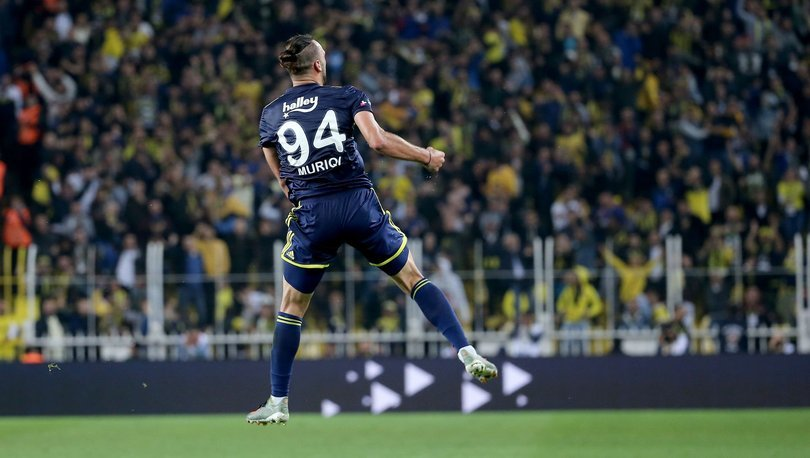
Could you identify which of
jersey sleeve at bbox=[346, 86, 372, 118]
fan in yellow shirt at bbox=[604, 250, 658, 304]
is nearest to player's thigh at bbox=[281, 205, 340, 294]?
jersey sleeve at bbox=[346, 86, 372, 118]

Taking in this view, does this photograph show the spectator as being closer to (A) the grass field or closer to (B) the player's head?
(A) the grass field

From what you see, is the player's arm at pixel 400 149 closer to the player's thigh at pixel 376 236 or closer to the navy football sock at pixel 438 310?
the player's thigh at pixel 376 236

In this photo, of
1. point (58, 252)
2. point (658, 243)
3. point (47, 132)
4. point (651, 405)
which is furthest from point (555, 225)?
point (47, 132)

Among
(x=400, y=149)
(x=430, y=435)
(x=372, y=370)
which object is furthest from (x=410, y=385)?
(x=400, y=149)

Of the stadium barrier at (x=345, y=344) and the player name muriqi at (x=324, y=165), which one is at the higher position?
the player name muriqi at (x=324, y=165)

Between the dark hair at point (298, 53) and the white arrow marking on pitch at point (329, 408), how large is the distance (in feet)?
20.5

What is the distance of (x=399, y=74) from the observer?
813 inches

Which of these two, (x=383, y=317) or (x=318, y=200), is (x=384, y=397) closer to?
(x=383, y=317)

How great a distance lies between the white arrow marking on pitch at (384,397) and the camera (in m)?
14.2

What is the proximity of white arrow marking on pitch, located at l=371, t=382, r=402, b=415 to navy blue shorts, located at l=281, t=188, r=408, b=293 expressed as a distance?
5.53 metres

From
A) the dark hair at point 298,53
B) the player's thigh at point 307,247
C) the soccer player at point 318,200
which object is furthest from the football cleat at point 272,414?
the dark hair at point 298,53

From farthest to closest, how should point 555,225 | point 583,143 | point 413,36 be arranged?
1. point 413,36
2. point 583,143
3. point 555,225

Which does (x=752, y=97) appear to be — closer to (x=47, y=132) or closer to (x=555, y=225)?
(x=555, y=225)

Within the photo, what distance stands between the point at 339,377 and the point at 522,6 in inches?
349
